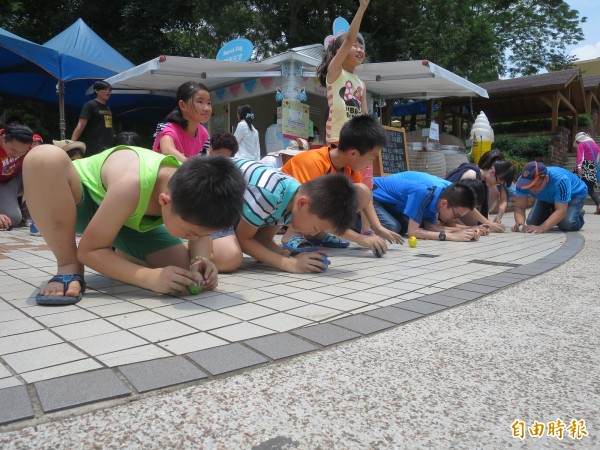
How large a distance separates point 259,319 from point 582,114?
1910cm

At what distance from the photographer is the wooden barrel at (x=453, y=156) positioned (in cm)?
996

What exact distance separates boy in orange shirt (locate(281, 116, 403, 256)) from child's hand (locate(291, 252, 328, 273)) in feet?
1.11

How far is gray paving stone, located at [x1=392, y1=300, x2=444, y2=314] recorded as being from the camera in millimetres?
2148

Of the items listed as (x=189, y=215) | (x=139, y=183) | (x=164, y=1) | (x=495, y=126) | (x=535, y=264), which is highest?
(x=164, y=1)

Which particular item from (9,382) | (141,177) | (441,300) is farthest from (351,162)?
(9,382)

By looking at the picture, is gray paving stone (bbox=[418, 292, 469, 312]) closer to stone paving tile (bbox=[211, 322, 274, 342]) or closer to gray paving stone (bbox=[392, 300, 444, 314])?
gray paving stone (bbox=[392, 300, 444, 314])

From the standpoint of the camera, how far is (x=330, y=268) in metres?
3.23

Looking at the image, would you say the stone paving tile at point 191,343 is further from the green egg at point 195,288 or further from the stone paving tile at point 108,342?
the green egg at point 195,288

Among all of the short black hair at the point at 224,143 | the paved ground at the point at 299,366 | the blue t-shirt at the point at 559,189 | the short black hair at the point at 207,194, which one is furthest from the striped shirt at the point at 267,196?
the blue t-shirt at the point at 559,189

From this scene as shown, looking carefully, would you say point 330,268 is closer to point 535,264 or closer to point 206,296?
point 206,296

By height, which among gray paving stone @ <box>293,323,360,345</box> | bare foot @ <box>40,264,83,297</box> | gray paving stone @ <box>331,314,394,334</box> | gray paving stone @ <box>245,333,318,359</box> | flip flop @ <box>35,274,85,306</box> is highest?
bare foot @ <box>40,264,83,297</box>

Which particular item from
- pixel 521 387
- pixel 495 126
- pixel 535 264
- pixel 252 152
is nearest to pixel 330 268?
pixel 535 264

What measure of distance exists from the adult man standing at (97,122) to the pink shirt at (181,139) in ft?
7.74

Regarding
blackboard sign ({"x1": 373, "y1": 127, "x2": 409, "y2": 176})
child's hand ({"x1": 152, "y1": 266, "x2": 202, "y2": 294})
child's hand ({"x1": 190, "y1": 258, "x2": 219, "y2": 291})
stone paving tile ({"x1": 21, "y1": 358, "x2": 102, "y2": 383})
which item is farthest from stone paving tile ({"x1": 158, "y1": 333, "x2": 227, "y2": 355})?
blackboard sign ({"x1": 373, "y1": 127, "x2": 409, "y2": 176})
